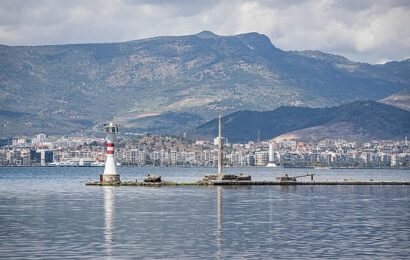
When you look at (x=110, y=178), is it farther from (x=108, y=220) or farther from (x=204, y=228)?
(x=204, y=228)

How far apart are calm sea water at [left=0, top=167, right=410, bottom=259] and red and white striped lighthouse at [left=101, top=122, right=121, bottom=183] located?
28716 millimetres

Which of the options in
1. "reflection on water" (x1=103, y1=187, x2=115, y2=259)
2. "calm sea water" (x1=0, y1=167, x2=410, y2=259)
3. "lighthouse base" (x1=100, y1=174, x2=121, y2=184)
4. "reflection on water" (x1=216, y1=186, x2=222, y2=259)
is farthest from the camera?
"lighthouse base" (x1=100, y1=174, x2=121, y2=184)

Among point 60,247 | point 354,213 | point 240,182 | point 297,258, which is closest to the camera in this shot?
point 297,258

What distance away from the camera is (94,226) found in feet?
256

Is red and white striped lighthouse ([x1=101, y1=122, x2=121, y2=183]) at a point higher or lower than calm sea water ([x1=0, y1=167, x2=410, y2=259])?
higher

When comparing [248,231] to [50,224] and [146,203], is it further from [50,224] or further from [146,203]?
[146,203]

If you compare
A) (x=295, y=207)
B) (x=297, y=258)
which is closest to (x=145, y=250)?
(x=297, y=258)

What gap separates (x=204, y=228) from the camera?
75938 millimetres

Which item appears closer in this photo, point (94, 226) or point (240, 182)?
point (94, 226)

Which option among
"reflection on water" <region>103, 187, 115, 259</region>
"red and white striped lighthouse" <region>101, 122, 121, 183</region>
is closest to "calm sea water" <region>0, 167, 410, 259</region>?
"reflection on water" <region>103, 187, 115, 259</region>

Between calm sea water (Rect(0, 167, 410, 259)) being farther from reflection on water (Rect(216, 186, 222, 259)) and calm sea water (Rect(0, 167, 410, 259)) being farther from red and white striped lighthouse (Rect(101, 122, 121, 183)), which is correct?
red and white striped lighthouse (Rect(101, 122, 121, 183))

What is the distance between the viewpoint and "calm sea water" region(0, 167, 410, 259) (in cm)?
6012

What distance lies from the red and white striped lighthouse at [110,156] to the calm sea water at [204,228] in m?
28.7

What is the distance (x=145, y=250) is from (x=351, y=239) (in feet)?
50.2
